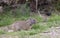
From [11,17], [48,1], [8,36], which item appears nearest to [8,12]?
[11,17]

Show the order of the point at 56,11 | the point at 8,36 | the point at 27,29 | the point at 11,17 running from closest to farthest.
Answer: the point at 8,36, the point at 27,29, the point at 11,17, the point at 56,11

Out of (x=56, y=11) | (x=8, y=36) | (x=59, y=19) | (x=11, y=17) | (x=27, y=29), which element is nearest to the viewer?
(x=8, y=36)

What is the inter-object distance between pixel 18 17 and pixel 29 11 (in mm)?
669

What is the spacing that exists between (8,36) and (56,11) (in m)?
4.11

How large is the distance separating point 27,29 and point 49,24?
0.93m

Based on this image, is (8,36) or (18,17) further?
(18,17)

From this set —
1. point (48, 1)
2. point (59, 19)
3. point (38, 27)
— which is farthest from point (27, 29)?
point (48, 1)

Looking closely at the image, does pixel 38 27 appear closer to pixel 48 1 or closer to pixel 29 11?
pixel 29 11

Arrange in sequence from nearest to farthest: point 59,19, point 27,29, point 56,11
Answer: point 27,29, point 59,19, point 56,11

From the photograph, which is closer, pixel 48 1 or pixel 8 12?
pixel 8 12

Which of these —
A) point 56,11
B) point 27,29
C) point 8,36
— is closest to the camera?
point 8,36

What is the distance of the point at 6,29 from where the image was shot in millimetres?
7738

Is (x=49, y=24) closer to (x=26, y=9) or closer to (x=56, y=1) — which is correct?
(x=26, y=9)

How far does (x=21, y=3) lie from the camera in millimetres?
10438
